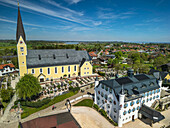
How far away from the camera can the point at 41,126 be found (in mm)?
20875

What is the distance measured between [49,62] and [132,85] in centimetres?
3518

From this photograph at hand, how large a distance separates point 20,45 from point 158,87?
4824 cm

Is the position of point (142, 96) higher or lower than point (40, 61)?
lower

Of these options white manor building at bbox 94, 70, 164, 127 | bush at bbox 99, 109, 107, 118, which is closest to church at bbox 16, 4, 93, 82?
white manor building at bbox 94, 70, 164, 127

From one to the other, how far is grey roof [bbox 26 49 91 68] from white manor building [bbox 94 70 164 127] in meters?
26.4

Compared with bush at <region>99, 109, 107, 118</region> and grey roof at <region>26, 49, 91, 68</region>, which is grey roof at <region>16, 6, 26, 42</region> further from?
bush at <region>99, 109, 107, 118</region>

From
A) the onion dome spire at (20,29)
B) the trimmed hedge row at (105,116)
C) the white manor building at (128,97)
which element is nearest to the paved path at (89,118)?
the trimmed hedge row at (105,116)

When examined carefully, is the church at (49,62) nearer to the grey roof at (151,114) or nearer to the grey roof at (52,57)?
the grey roof at (52,57)

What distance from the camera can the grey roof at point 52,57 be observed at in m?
48.6

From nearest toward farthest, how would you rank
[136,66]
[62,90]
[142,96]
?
1. [142,96]
2. [62,90]
3. [136,66]

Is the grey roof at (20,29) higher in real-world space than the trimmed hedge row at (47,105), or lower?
higher

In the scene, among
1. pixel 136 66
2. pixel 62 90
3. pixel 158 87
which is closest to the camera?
pixel 158 87

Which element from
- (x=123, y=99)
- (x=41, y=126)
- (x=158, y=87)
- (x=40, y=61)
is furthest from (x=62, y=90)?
(x=158, y=87)

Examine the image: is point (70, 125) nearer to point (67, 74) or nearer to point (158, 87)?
point (158, 87)
